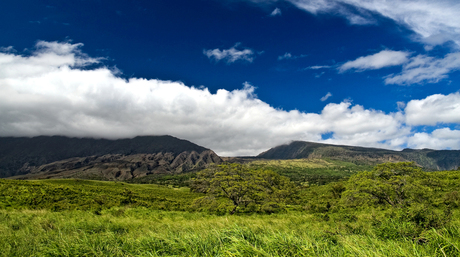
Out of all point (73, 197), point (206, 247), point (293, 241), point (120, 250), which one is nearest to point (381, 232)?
point (293, 241)

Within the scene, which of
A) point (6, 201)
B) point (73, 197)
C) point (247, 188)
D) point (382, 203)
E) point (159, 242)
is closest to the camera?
point (159, 242)

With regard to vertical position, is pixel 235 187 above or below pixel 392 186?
below

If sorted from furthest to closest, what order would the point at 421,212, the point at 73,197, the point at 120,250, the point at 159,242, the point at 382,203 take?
the point at 73,197
the point at 382,203
the point at 421,212
the point at 159,242
the point at 120,250

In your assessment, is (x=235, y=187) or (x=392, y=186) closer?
(x=392, y=186)

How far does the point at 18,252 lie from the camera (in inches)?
265

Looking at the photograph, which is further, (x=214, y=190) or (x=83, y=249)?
(x=214, y=190)

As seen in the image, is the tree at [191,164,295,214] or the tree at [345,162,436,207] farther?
the tree at [191,164,295,214]

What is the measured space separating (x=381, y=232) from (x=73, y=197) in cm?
3770

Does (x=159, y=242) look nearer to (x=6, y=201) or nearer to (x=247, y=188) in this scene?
(x=247, y=188)

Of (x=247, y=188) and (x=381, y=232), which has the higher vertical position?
(x=381, y=232)

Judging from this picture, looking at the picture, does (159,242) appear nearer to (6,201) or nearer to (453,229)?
(453,229)

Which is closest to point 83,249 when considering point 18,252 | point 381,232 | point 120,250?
point 120,250

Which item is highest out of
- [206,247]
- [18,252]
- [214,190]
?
[206,247]

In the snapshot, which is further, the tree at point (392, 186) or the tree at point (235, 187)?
the tree at point (235, 187)
